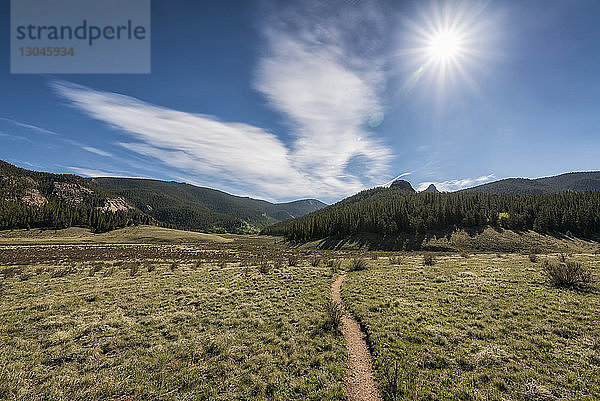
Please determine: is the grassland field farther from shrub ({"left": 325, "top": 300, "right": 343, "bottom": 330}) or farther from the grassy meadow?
shrub ({"left": 325, "top": 300, "right": 343, "bottom": 330})

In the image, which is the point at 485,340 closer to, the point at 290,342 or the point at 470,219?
the point at 290,342

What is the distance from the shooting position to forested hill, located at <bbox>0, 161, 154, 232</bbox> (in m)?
104

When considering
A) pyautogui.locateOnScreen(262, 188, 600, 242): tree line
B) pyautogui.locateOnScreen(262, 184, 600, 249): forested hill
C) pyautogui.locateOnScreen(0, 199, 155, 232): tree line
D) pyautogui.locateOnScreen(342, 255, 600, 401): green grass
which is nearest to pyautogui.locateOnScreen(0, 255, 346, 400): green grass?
pyautogui.locateOnScreen(342, 255, 600, 401): green grass

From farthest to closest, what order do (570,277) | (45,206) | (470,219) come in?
(45,206) → (470,219) → (570,277)

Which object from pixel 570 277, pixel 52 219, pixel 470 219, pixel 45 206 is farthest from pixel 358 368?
pixel 45 206

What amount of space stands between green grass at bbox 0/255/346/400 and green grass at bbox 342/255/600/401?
2.69m

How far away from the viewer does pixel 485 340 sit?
10508 mm

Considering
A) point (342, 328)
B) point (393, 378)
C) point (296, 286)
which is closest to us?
point (393, 378)

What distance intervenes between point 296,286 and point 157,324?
38.4 ft

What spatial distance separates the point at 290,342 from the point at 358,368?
3537mm

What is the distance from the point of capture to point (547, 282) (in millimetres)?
18125

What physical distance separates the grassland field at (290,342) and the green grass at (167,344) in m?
0.06

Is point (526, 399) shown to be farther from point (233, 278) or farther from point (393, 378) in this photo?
point (233, 278)

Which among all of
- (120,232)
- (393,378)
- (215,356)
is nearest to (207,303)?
(215,356)
